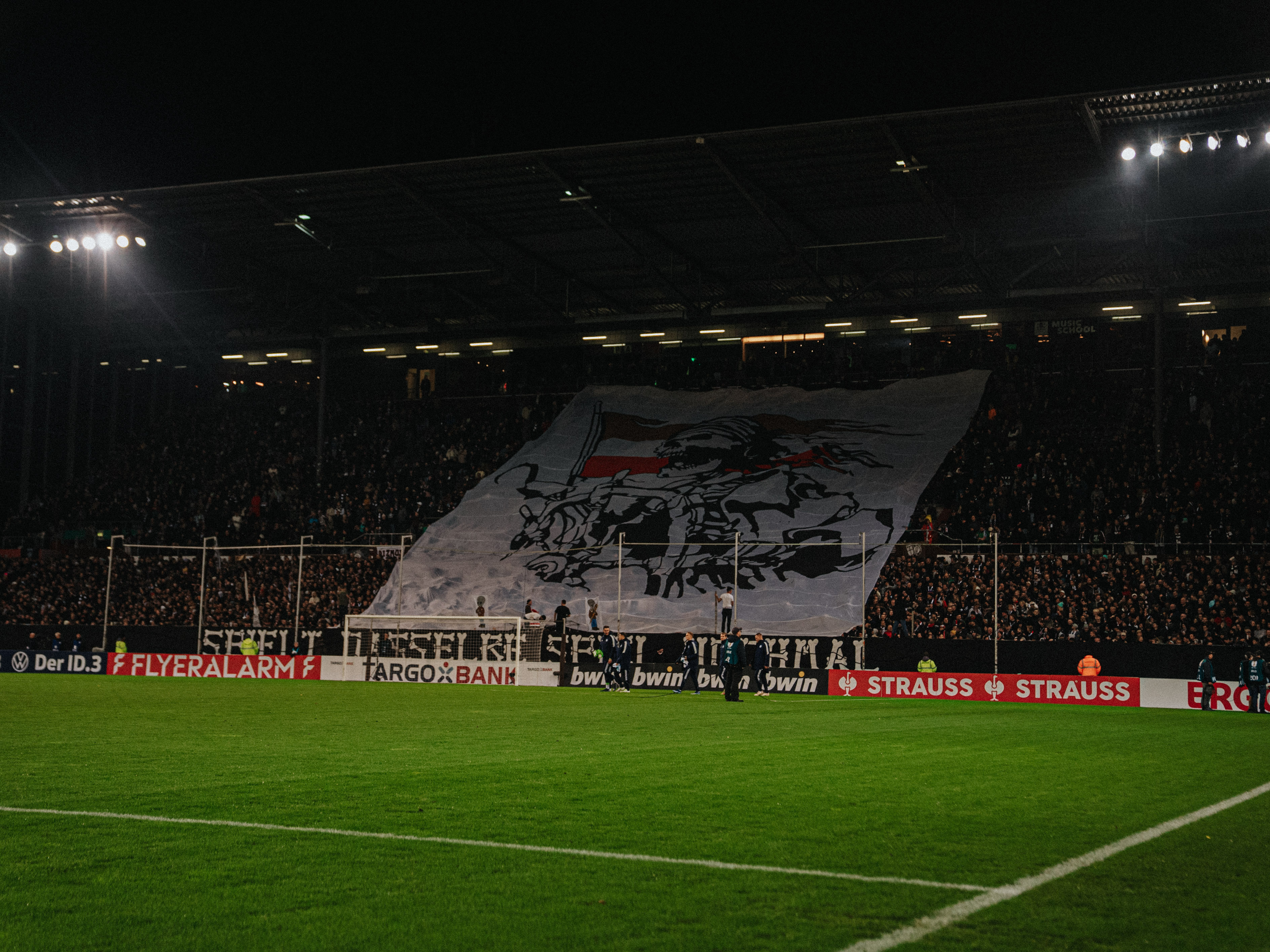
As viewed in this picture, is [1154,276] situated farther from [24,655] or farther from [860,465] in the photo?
[24,655]

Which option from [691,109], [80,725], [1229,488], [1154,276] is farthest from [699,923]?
[1154,276]

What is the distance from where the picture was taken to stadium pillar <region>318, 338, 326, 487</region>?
5628 centimetres

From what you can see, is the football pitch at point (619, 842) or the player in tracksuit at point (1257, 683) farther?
the player in tracksuit at point (1257, 683)

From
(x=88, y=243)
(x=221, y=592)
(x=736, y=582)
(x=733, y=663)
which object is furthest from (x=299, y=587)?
(x=88, y=243)

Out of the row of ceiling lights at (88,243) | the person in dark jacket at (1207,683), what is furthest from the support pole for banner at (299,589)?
the person in dark jacket at (1207,683)

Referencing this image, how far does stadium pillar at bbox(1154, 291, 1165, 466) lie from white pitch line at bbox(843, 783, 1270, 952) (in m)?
37.8

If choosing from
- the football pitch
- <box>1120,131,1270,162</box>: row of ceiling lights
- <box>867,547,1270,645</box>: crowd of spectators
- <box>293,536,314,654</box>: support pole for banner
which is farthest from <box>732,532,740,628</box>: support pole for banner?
<box>1120,131,1270,162</box>: row of ceiling lights

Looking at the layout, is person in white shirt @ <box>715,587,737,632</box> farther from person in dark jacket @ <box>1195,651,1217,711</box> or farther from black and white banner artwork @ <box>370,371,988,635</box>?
person in dark jacket @ <box>1195,651,1217,711</box>

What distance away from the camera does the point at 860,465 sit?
45875mm

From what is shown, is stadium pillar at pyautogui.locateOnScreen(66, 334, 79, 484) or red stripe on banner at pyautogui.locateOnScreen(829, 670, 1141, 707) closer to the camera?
red stripe on banner at pyautogui.locateOnScreen(829, 670, 1141, 707)

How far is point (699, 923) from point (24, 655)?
1558 inches

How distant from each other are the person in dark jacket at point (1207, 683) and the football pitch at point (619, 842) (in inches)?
507

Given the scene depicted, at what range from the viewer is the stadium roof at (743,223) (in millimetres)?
38844

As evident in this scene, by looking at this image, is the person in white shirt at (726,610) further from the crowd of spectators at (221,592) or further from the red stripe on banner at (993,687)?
the crowd of spectators at (221,592)
